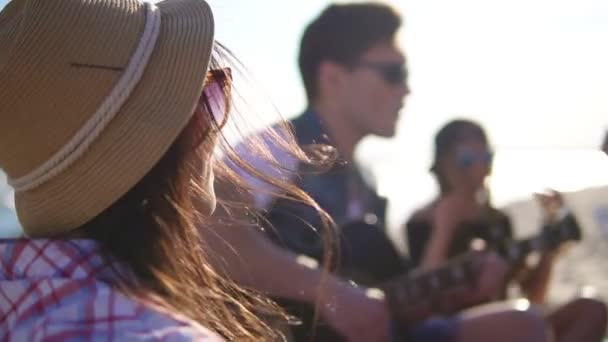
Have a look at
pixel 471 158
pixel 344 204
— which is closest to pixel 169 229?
pixel 344 204

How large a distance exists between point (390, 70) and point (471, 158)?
0.95 m

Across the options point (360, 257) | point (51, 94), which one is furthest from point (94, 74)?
point (360, 257)

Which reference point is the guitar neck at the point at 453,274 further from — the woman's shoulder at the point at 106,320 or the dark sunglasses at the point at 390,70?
the woman's shoulder at the point at 106,320

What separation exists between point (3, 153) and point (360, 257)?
1.44 meters

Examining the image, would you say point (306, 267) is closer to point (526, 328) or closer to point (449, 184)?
point (526, 328)

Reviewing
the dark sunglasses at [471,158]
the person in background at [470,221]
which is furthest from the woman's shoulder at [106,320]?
the dark sunglasses at [471,158]

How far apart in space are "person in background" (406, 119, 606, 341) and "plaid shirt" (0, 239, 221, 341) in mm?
2101

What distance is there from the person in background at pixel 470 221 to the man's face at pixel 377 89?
56 cm

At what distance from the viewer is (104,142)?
99cm

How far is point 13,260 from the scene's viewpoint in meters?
0.97

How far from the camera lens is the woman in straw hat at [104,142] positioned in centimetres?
97

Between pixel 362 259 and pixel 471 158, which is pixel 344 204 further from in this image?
pixel 471 158

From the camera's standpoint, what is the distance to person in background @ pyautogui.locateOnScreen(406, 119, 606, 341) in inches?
124

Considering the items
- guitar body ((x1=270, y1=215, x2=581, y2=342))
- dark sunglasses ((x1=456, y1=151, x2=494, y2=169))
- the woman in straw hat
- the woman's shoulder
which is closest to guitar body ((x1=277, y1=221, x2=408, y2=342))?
guitar body ((x1=270, y1=215, x2=581, y2=342))
